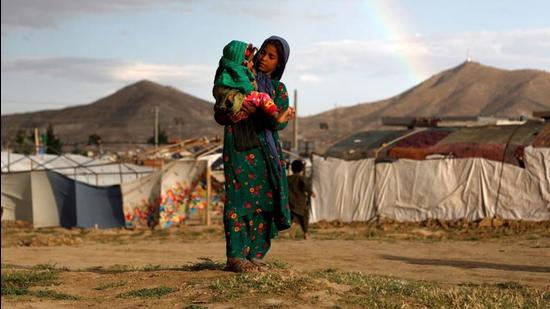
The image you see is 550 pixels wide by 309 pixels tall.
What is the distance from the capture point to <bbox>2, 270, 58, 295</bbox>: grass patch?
772 cm

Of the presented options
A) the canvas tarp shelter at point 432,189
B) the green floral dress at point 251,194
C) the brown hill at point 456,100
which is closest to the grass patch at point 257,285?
the green floral dress at point 251,194

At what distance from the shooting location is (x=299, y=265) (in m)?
11.1

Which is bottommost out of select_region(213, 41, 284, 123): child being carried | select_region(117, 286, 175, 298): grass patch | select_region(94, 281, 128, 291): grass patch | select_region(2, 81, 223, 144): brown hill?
select_region(94, 281, 128, 291): grass patch

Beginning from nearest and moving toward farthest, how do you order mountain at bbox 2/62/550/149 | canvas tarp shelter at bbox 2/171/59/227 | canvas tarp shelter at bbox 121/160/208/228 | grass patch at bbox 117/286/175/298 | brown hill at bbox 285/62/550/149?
grass patch at bbox 117/286/175/298, canvas tarp shelter at bbox 121/160/208/228, canvas tarp shelter at bbox 2/171/59/227, brown hill at bbox 285/62/550/149, mountain at bbox 2/62/550/149

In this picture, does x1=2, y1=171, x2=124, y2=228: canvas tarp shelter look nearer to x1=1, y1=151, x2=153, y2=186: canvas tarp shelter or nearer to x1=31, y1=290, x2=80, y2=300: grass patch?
x1=1, y1=151, x2=153, y2=186: canvas tarp shelter

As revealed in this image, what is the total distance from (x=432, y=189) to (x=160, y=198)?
22.3ft

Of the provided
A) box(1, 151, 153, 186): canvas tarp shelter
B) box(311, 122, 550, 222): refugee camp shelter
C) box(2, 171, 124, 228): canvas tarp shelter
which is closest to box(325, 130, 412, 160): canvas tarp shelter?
box(311, 122, 550, 222): refugee camp shelter

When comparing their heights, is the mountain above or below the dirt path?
above

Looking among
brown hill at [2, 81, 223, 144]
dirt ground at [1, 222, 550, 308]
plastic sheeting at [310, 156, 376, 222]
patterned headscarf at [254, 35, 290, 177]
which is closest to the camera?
dirt ground at [1, 222, 550, 308]

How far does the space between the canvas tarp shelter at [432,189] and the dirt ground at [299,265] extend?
60 centimetres

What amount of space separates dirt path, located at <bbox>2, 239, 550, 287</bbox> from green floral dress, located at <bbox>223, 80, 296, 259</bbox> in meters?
1.61

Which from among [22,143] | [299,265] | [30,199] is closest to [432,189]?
[30,199]

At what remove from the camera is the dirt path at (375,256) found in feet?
35.1

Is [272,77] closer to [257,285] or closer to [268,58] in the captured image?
[268,58]
